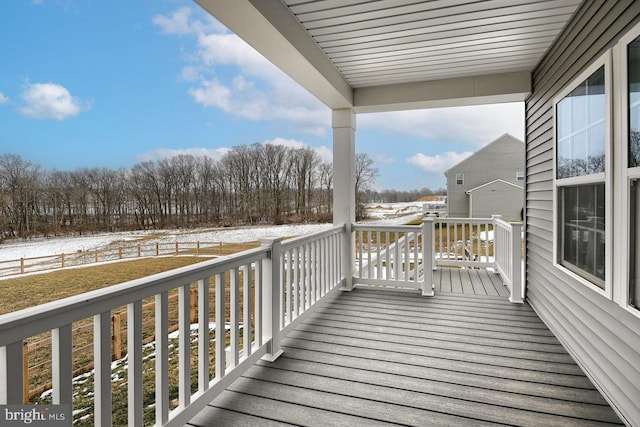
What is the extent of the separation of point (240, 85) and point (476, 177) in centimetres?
361

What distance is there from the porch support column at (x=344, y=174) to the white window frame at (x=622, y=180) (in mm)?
2835

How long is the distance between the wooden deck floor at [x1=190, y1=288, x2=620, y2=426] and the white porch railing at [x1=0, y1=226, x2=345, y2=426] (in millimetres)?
194

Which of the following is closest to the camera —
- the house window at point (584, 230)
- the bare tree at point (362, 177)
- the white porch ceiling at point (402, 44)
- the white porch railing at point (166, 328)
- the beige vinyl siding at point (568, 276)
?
the white porch railing at point (166, 328)

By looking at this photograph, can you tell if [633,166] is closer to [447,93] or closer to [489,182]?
[447,93]

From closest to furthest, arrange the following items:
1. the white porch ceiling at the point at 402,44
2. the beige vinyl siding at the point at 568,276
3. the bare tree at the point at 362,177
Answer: the beige vinyl siding at the point at 568,276
the white porch ceiling at the point at 402,44
the bare tree at the point at 362,177

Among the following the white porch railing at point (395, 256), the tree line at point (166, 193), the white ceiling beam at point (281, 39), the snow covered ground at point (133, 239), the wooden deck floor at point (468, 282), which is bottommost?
the wooden deck floor at point (468, 282)

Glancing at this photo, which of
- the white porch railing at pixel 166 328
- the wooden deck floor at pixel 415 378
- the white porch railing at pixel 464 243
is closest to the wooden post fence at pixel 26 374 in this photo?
the white porch railing at pixel 166 328

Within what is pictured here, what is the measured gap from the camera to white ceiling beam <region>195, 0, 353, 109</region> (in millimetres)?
2094

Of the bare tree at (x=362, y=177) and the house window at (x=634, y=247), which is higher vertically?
the bare tree at (x=362, y=177)

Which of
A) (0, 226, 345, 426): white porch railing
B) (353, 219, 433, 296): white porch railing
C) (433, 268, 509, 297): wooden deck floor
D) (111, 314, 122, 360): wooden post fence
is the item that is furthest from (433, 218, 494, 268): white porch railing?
(111, 314, 122, 360): wooden post fence

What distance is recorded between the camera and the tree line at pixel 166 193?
138cm

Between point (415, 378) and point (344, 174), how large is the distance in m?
2.69

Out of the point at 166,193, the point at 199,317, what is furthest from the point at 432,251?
the point at 166,193

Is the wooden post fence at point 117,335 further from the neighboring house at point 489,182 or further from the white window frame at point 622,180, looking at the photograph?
the neighboring house at point 489,182
